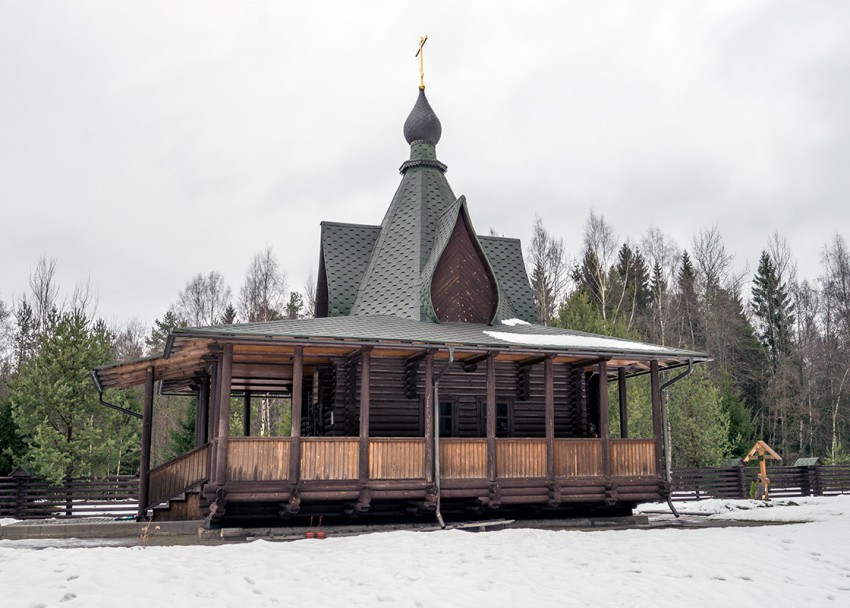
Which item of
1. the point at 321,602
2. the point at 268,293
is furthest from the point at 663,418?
the point at 268,293

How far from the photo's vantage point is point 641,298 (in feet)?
195

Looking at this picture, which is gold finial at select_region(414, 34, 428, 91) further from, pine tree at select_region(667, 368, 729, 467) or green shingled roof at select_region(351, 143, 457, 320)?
pine tree at select_region(667, 368, 729, 467)

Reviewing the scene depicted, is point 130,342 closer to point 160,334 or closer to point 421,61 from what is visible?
point 160,334

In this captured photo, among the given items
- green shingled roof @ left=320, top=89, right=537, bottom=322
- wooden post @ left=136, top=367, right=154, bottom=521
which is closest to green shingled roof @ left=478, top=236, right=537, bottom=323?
green shingled roof @ left=320, top=89, right=537, bottom=322

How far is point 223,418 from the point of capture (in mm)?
14789

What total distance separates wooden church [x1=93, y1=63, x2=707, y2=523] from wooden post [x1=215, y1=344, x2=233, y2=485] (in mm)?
30

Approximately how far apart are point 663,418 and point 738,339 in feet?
112

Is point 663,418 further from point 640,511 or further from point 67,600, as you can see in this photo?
point 67,600

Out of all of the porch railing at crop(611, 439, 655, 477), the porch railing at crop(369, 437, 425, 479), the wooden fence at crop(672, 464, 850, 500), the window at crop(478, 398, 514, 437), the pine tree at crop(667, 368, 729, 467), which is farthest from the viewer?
the pine tree at crop(667, 368, 729, 467)

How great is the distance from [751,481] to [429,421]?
19.9m

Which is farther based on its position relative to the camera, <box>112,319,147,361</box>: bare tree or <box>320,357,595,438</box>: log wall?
<box>112,319,147,361</box>: bare tree

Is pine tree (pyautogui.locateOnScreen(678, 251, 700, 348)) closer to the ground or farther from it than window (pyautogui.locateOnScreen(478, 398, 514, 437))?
farther from it

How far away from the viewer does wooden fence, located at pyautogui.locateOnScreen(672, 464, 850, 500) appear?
2967 cm

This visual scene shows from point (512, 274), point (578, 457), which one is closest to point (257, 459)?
point (578, 457)
